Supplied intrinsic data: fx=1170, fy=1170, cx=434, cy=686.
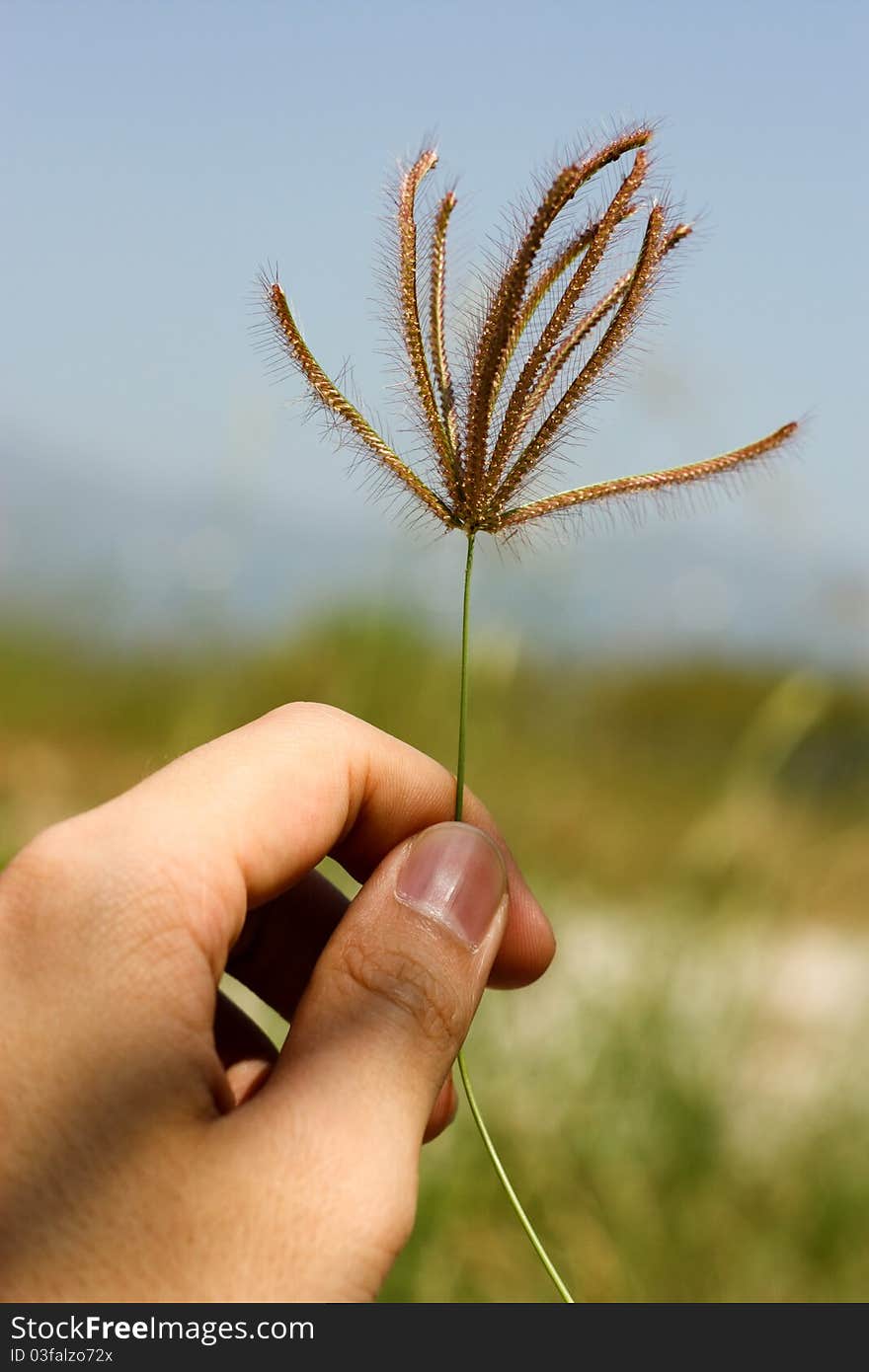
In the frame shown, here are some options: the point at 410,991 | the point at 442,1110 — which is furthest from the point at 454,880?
the point at 442,1110

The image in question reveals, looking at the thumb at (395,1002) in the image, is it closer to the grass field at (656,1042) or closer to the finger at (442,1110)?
the finger at (442,1110)

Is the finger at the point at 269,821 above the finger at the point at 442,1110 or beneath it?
above

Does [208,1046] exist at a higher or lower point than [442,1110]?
higher

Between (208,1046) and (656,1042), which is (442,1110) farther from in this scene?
(656,1042)

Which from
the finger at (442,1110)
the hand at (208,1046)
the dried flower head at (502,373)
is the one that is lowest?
the finger at (442,1110)

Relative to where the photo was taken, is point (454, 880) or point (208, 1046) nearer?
point (208, 1046)

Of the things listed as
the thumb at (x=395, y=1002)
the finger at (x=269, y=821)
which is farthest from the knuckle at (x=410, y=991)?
the finger at (x=269, y=821)

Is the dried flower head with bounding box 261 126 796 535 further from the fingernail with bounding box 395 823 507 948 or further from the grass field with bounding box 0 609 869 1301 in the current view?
the grass field with bounding box 0 609 869 1301
